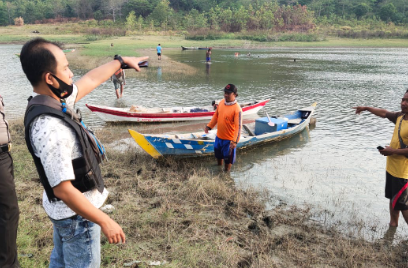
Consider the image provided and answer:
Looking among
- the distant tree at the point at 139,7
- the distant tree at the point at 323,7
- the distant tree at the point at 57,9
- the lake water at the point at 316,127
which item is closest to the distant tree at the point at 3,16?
the distant tree at the point at 57,9

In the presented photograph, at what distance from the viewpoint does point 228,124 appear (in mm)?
7266

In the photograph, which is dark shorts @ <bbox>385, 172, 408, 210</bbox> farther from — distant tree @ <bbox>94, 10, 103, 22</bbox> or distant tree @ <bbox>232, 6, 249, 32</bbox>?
distant tree @ <bbox>94, 10, 103, 22</bbox>

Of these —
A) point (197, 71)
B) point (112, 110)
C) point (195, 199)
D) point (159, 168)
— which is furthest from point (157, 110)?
point (197, 71)

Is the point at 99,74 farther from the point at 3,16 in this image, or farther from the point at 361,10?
the point at 3,16

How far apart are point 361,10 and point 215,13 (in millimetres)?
46257

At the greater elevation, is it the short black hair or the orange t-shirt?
the short black hair

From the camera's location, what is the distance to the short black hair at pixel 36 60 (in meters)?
1.95

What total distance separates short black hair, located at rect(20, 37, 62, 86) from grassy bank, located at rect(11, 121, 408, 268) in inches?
106

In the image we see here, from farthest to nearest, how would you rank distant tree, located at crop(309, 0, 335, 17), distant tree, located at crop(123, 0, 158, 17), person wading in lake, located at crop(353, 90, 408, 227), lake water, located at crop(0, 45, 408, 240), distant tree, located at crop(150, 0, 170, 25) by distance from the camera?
1. distant tree, located at crop(123, 0, 158, 17)
2. distant tree, located at crop(309, 0, 335, 17)
3. distant tree, located at crop(150, 0, 170, 25)
4. lake water, located at crop(0, 45, 408, 240)
5. person wading in lake, located at crop(353, 90, 408, 227)

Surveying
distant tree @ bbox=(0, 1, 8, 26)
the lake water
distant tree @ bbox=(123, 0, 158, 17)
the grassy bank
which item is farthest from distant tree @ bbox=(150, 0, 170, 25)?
the grassy bank

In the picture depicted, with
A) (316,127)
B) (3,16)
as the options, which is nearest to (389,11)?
(316,127)

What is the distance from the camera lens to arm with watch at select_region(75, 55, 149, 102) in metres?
2.65

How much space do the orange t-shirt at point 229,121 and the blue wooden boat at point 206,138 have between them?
3.59 ft

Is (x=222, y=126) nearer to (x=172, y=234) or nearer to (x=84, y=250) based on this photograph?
(x=172, y=234)
